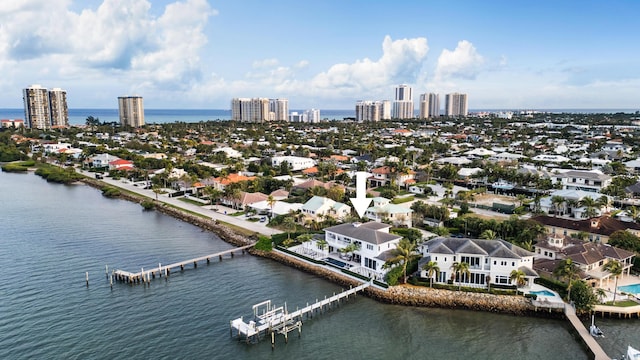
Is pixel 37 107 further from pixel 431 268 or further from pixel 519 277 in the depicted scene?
pixel 519 277

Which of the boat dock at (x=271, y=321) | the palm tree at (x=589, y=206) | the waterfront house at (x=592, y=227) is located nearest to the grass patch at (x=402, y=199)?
the waterfront house at (x=592, y=227)

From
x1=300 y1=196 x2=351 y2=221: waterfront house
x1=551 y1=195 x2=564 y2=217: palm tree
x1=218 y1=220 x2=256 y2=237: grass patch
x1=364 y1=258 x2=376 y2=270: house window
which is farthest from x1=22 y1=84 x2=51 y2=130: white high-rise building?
x1=551 y1=195 x2=564 y2=217: palm tree

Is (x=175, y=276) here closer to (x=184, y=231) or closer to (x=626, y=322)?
(x=184, y=231)

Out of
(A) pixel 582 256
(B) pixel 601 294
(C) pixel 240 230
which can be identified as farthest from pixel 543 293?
(C) pixel 240 230

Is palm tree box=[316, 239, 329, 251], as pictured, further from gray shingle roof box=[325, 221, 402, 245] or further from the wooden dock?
the wooden dock

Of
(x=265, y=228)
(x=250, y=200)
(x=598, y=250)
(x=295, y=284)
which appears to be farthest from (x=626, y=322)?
(x=250, y=200)

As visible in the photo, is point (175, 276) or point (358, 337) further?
point (175, 276)

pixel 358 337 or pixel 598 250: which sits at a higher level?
pixel 598 250
